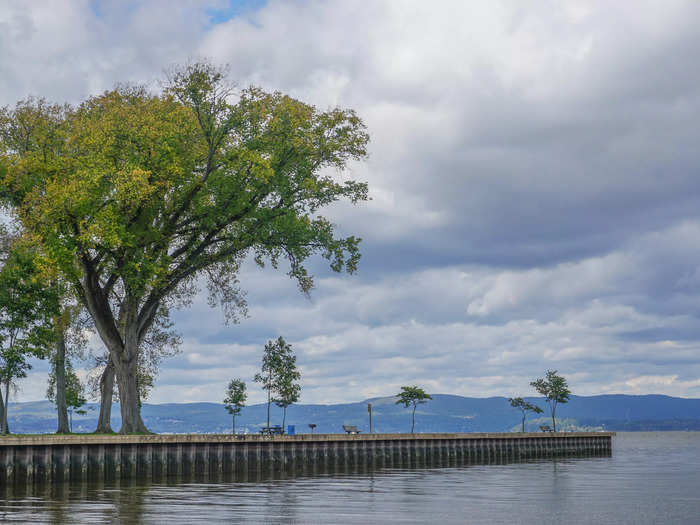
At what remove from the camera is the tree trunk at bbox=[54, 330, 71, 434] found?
199 ft

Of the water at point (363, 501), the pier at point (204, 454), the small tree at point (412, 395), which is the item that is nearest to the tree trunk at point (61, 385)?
the pier at point (204, 454)

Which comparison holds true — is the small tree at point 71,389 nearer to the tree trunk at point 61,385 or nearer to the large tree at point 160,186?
the tree trunk at point 61,385

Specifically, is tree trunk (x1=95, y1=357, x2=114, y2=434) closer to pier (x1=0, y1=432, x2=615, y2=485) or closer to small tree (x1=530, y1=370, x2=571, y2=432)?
pier (x1=0, y1=432, x2=615, y2=485)

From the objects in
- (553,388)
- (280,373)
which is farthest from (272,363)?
(553,388)

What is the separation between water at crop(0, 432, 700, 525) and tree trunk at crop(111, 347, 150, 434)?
9.46m

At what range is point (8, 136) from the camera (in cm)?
5241

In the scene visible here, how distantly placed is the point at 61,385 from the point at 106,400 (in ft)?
11.6

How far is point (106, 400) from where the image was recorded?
206 feet

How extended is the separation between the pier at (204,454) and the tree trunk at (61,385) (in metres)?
16.4

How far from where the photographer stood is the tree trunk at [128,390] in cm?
5103

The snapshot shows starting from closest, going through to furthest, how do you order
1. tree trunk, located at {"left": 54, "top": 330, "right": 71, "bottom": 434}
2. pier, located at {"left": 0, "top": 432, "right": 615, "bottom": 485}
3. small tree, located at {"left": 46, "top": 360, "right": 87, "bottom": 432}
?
1. pier, located at {"left": 0, "top": 432, "right": 615, "bottom": 485}
2. tree trunk, located at {"left": 54, "top": 330, "right": 71, "bottom": 434}
3. small tree, located at {"left": 46, "top": 360, "right": 87, "bottom": 432}

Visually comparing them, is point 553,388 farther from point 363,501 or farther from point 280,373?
point 363,501

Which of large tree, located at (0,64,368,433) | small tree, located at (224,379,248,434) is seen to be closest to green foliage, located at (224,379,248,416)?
small tree, located at (224,379,248,434)

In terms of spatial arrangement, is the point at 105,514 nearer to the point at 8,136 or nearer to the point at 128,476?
the point at 128,476
